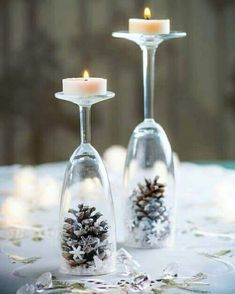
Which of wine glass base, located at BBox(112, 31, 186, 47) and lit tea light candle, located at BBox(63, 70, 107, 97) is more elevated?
wine glass base, located at BBox(112, 31, 186, 47)

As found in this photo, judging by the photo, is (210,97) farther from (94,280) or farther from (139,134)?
(94,280)

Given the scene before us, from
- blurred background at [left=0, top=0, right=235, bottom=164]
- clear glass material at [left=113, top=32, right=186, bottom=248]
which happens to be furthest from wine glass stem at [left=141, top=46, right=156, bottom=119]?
blurred background at [left=0, top=0, right=235, bottom=164]

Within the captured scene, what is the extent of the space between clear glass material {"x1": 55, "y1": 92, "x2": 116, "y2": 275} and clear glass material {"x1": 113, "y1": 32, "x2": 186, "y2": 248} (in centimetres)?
14

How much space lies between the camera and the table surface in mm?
1435

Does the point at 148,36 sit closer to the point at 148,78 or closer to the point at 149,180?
the point at 148,78

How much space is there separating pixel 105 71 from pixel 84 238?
2212 millimetres

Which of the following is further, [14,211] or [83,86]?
[14,211]

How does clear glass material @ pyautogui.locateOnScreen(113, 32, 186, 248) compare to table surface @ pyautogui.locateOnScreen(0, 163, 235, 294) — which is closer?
table surface @ pyautogui.locateOnScreen(0, 163, 235, 294)

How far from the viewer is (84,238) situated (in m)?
1.45

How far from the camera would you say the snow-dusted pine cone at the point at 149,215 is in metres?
1.62

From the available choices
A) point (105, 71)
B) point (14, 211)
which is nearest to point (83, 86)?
point (14, 211)

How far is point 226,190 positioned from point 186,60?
5.63 ft

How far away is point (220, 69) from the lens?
3725 millimetres

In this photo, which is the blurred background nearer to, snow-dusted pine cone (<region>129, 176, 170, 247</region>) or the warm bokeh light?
the warm bokeh light
